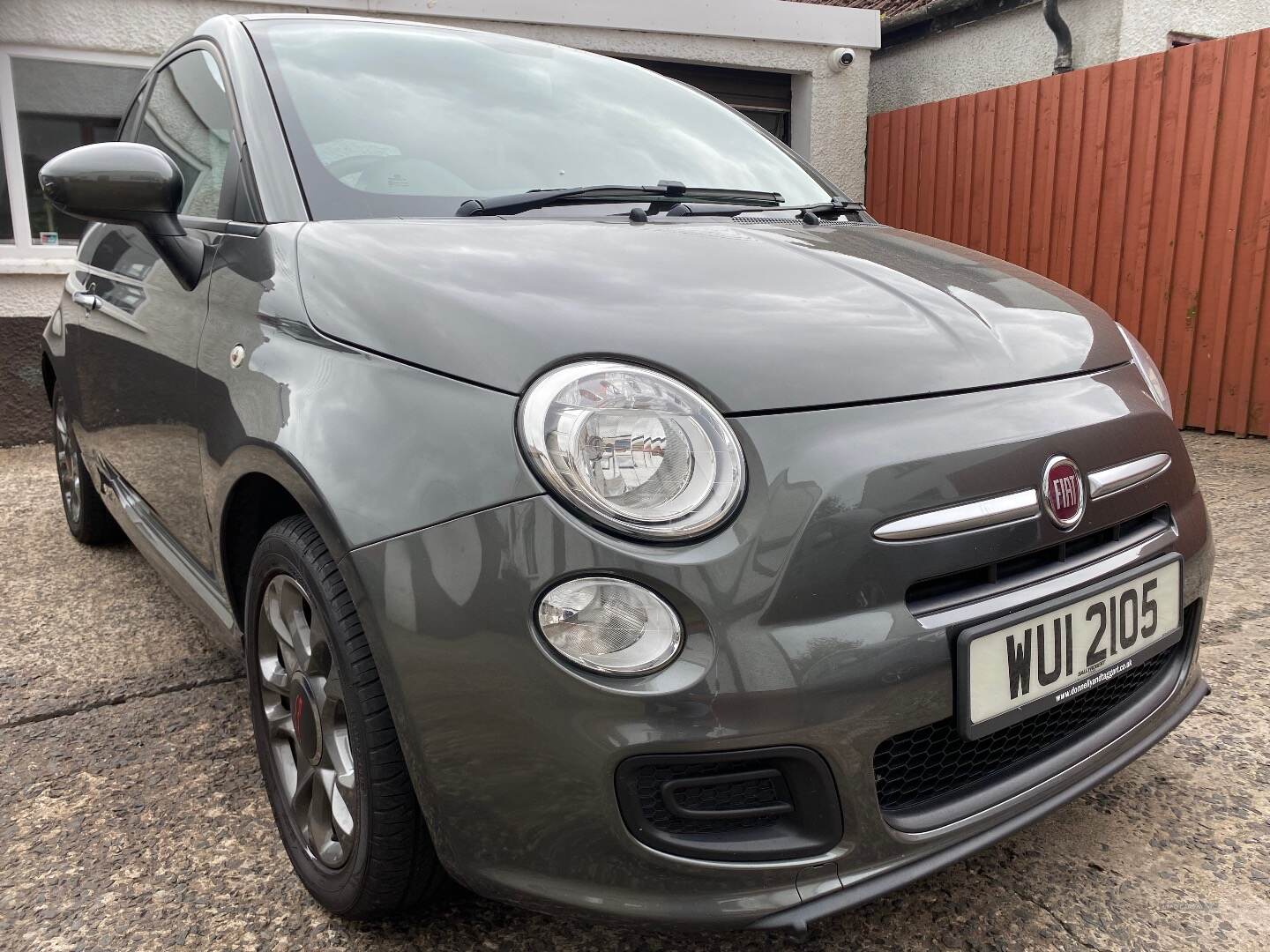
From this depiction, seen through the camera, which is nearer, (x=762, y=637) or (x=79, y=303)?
(x=762, y=637)

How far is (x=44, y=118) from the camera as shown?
5672 mm

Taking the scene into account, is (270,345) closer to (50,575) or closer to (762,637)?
(762,637)

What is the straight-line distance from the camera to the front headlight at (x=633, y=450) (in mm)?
1187

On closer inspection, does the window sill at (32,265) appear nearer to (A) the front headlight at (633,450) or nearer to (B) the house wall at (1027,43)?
(A) the front headlight at (633,450)

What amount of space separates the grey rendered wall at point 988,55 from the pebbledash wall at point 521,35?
1.25 meters

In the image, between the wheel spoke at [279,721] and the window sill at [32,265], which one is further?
the window sill at [32,265]

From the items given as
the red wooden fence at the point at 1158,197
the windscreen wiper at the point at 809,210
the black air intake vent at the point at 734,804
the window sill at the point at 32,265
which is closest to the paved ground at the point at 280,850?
the black air intake vent at the point at 734,804

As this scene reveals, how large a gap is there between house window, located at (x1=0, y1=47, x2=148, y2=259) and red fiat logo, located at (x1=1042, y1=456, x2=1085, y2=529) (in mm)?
5776

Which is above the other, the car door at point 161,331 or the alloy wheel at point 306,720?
the car door at point 161,331

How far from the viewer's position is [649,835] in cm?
119

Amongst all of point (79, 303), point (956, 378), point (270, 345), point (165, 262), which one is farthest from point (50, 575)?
point (956, 378)

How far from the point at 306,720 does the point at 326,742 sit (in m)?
0.08

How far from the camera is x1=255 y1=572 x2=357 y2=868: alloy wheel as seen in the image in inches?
58.9

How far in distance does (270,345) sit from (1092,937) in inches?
61.2
